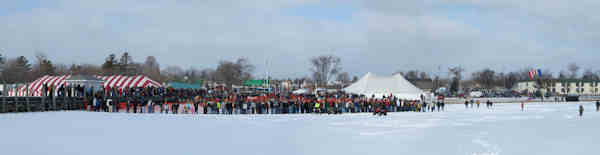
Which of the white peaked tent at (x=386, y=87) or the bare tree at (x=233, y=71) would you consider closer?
the white peaked tent at (x=386, y=87)

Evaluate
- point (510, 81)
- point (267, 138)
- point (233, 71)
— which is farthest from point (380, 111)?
point (510, 81)

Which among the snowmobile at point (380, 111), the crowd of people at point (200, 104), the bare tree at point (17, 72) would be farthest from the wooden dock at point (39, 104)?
the bare tree at point (17, 72)

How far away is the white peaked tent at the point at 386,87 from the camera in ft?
191

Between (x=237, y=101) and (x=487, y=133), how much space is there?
15.7m

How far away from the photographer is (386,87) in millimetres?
59000

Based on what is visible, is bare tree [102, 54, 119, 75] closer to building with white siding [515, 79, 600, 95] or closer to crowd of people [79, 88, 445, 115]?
crowd of people [79, 88, 445, 115]

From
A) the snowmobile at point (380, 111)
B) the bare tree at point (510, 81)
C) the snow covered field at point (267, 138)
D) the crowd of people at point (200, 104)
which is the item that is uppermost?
the bare tree at point (510, 81)

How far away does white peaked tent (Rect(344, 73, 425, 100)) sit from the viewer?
58.3 m

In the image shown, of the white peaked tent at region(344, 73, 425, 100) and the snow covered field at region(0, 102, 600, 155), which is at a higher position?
the white peaked tent at region(344, 73, 425, 100)

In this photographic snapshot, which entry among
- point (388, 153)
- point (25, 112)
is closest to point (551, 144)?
point (388, 153)

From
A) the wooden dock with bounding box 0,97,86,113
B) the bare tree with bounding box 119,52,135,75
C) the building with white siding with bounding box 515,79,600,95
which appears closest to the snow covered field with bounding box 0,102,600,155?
the wooden dock with bounding box 0,97,86,113

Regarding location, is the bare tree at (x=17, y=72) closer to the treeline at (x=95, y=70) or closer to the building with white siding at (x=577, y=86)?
the treeline at (x=95, y=70)

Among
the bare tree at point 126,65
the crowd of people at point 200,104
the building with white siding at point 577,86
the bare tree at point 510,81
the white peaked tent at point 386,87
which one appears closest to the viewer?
the crowd of people at point 200,104

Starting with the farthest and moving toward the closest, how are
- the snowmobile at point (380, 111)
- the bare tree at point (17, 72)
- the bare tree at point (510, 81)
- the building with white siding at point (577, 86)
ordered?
the building with white siding at point (577, 86), the bare tree at point (510, 81), the bare tree at point (17, 72), the snowmobile at point (380, 111)
